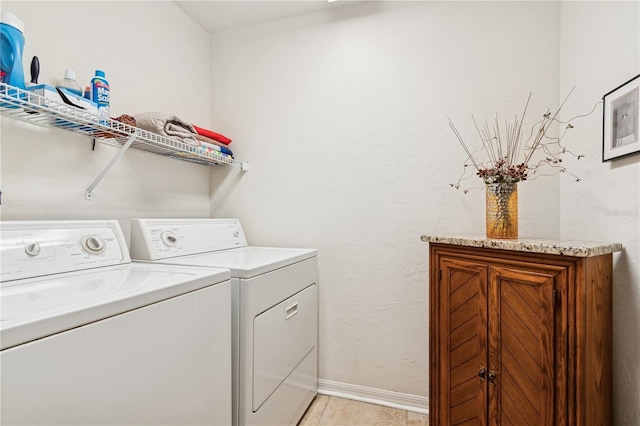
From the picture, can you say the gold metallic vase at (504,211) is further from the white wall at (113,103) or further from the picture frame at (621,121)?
the white wall at (113,103)

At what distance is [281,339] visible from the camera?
59.4 inches

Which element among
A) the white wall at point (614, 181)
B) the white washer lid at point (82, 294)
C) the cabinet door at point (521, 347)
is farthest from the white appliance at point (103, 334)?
the white wall at point (614, 181)

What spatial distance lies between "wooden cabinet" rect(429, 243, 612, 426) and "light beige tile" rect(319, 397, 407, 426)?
42 centimetres

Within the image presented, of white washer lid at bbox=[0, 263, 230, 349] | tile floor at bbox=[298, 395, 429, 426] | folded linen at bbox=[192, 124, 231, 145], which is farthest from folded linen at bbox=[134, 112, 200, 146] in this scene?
tile floor at bbox=[298, 395, 429, 426]

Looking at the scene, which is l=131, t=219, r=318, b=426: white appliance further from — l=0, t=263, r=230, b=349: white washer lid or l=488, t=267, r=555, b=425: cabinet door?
l=488, t=267, r=555, b=425: cabinet door

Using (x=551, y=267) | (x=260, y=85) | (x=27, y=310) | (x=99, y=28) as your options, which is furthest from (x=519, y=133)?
(x=99, y=28)

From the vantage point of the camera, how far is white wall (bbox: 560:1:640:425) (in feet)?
3.60

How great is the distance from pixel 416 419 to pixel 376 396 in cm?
25

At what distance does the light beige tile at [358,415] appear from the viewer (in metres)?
1.74

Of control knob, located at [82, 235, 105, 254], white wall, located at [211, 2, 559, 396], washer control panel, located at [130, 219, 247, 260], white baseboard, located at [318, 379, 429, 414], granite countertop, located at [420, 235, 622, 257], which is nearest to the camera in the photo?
granite countertop, located at [420, 235, 622, 257]

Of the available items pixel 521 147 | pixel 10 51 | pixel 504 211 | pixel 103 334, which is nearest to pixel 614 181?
pixel 504 211

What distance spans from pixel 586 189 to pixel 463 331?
2.74 feet

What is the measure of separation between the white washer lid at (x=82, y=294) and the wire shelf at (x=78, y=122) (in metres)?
0.58

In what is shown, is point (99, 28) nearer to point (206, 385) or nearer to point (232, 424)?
point (206, 385)
